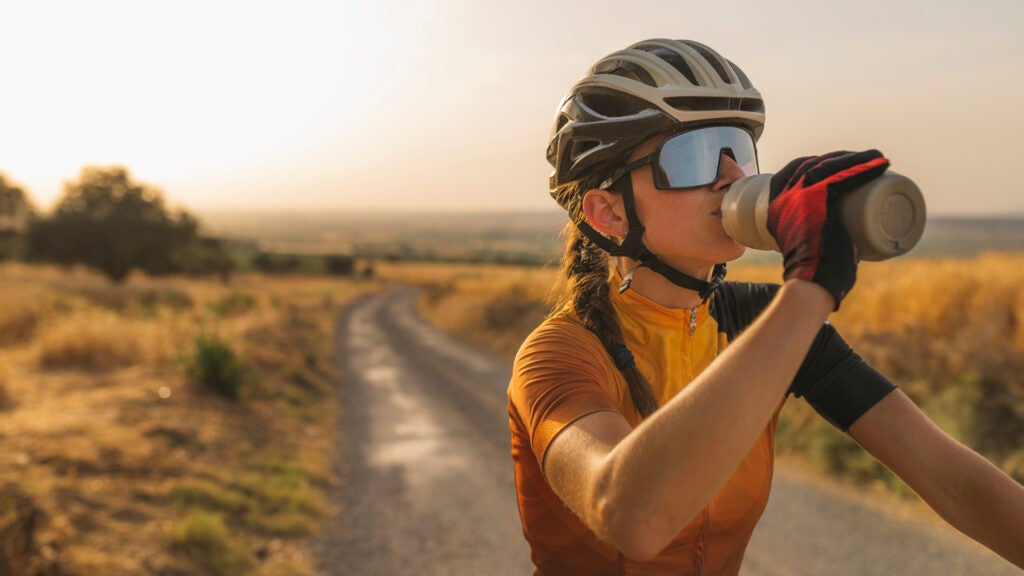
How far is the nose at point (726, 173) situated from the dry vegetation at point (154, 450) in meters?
4.69

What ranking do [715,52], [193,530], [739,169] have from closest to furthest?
[739,169] → [715,52] → [193,530]

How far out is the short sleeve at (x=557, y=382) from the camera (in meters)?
1.39

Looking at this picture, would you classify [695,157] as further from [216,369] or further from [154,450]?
[216,369]

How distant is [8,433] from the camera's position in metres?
6.62

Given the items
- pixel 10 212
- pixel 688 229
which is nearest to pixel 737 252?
pixel 688 229

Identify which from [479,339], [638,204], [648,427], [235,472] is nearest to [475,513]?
[235,472]

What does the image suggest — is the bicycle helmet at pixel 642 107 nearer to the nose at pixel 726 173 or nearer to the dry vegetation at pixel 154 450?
the nose at pixel 726 173

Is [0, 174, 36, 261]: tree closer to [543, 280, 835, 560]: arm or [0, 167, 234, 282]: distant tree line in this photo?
[0, 167, 234, 282]: distant tree line

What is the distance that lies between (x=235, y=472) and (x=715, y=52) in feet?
25.3

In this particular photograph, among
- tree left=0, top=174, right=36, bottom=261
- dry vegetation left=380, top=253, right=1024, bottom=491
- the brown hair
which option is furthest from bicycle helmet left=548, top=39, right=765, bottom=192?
tree left=0, top=174, right=36, bottom=261

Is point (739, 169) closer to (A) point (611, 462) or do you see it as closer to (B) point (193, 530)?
(A) point (611, 462)

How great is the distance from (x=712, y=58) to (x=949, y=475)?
1.30 metres

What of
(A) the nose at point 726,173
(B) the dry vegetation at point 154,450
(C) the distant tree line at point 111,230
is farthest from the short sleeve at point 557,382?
(C) the distant tree line at point 111,230

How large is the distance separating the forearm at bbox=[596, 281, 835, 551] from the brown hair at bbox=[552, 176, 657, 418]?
2.09ft
